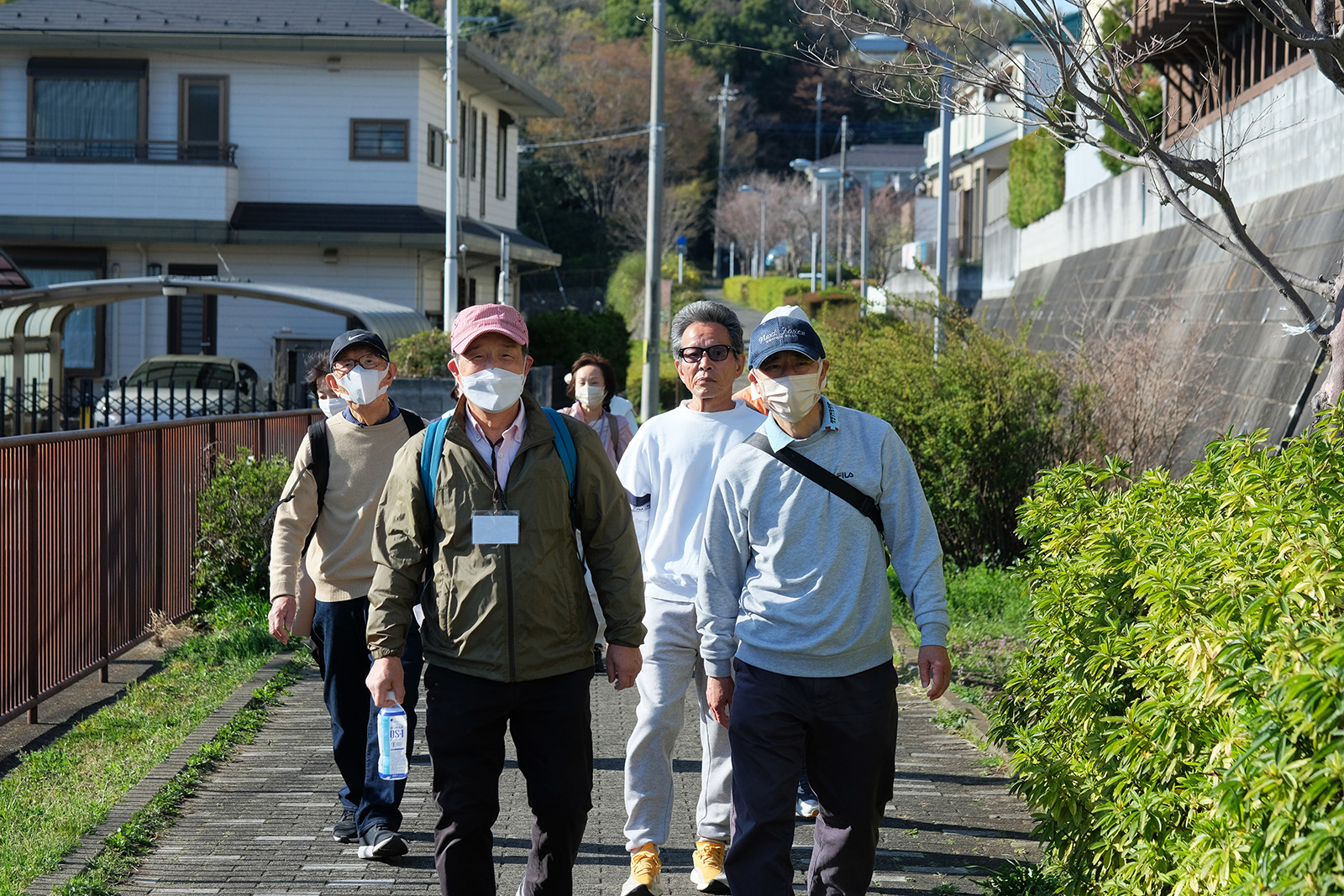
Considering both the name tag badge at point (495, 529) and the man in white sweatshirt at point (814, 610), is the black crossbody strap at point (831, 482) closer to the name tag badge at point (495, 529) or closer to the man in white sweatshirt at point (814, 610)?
the man in white sweatshirt at point (814, 610)

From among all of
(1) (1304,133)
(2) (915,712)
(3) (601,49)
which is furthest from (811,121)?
(2) (915,712)

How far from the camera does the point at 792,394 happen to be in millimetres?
4258

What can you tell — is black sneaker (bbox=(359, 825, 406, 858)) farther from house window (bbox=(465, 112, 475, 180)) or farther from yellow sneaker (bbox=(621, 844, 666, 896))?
house window (bbox=(465, 112, 475, 180))

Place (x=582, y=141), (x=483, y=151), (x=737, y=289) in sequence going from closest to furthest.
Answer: (x=483, y=151)
(x=582, y=141)
(x=737, y=289)

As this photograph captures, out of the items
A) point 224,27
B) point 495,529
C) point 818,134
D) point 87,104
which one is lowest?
point 495,529

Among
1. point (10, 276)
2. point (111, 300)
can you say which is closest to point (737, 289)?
point (111, 300)

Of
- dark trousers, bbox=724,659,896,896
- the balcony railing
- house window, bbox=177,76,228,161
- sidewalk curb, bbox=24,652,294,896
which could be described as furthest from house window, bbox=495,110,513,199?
dark trousers, bbox=724,659,896,896

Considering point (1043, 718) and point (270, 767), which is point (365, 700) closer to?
point (270, 767)

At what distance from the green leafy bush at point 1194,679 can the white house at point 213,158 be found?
23498mm

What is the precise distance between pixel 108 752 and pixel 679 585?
3.23 m

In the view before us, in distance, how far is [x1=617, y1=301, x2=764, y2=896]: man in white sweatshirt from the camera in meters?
5.10

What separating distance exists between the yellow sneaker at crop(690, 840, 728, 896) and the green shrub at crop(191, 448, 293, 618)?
5.75 meters

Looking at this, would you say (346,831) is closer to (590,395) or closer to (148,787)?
(148,787)

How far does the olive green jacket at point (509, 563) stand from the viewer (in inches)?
164
